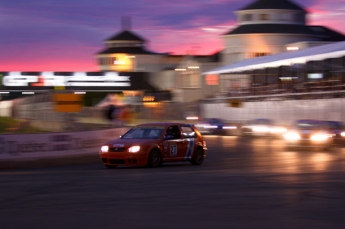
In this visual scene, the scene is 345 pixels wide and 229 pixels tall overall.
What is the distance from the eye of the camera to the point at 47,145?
2520 centimetres

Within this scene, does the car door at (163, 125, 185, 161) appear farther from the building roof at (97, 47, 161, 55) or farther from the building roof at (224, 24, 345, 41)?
the building roof at (97, 47, 161, 55)

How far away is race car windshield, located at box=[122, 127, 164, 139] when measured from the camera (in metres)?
23.7

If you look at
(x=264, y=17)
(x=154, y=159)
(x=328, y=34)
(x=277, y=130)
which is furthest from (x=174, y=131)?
(x=328, y=34)

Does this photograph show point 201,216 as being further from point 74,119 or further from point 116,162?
point 74,119

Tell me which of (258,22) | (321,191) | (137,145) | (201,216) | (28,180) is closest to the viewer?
(201,216)

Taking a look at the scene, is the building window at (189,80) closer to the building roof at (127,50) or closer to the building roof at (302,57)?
the building roof at (302,57)

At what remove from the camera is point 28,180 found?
18.4 meters

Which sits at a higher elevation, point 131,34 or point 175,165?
point 131,34

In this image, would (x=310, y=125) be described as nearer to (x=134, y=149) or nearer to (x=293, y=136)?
(x=293, y=136)

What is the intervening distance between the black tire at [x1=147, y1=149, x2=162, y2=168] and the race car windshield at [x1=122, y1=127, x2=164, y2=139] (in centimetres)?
53

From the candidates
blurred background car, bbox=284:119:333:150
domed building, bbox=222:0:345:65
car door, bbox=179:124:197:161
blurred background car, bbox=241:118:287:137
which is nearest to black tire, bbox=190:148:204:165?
car door, bbox=179:124:197:161

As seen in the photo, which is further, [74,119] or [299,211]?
[74,119]

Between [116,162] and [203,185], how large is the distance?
6752 mm

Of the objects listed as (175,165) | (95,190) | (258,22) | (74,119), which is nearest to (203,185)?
(95,190)
